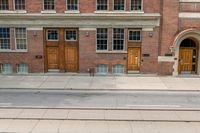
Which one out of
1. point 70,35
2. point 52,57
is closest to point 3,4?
point 52,57

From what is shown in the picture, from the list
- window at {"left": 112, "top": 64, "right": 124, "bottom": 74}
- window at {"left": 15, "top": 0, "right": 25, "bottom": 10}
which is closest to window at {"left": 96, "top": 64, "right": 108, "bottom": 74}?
window at {"left": 112, "top": 64, "right": 124, "bottom": 74}

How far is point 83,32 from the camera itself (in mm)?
22891

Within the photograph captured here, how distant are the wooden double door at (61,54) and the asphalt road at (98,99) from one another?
5.56 metres

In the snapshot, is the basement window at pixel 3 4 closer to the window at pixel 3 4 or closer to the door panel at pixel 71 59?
the window at pixel 3 4

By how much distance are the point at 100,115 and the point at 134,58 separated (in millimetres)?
11374

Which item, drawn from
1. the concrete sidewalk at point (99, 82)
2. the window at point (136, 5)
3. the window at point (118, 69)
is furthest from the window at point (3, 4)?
the window at point (136, 5)

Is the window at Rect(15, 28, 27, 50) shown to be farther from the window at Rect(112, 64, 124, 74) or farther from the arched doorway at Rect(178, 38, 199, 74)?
the arched doorway at Rect(178, 38, 199, 74)

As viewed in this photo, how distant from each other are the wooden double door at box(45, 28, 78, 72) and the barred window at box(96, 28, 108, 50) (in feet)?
6.47

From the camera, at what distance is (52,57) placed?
23.5m

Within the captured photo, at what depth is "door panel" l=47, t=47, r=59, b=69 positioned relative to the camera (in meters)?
23.4

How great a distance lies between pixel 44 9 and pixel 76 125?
14169mm

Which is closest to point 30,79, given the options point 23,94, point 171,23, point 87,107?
point 23,94

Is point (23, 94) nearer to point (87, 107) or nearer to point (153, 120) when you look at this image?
point (87, 107)

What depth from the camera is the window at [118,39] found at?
2297 centimetres
